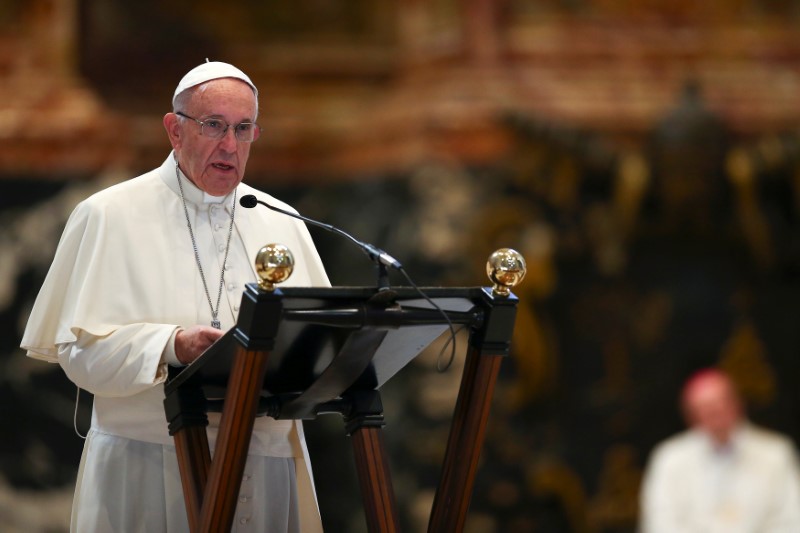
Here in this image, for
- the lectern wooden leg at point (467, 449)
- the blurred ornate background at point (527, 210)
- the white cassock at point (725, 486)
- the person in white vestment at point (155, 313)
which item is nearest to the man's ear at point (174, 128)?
the person in white vestment at point (155, 313)

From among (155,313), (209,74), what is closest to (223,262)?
(155,313)

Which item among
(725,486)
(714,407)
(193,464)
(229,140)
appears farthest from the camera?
(725,486)

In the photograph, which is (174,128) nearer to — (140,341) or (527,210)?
(140,341)

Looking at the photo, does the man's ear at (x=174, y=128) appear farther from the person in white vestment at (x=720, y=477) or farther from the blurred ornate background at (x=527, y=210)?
the person in white vestment at (x=720, y=477)

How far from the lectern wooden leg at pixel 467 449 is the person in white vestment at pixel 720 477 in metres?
4.68

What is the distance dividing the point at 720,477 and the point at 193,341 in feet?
18.3

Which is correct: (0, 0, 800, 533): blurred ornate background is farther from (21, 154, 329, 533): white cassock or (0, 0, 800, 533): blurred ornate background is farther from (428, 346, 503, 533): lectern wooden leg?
(428, 346, 503, 533): lectern wooden leg

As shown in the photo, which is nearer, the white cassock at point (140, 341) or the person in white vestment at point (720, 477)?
the white cassock at point (140, 341)

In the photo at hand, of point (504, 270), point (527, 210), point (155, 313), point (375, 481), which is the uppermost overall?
point (527, 210)

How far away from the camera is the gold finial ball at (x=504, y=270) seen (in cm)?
290

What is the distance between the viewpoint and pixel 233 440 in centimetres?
262

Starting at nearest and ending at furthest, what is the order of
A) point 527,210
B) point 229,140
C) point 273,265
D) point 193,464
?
point 273,265
point 193,464
point 229,140
point 527,210

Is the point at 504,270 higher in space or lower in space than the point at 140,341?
higher

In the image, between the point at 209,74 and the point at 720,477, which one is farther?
the point at 720,477
